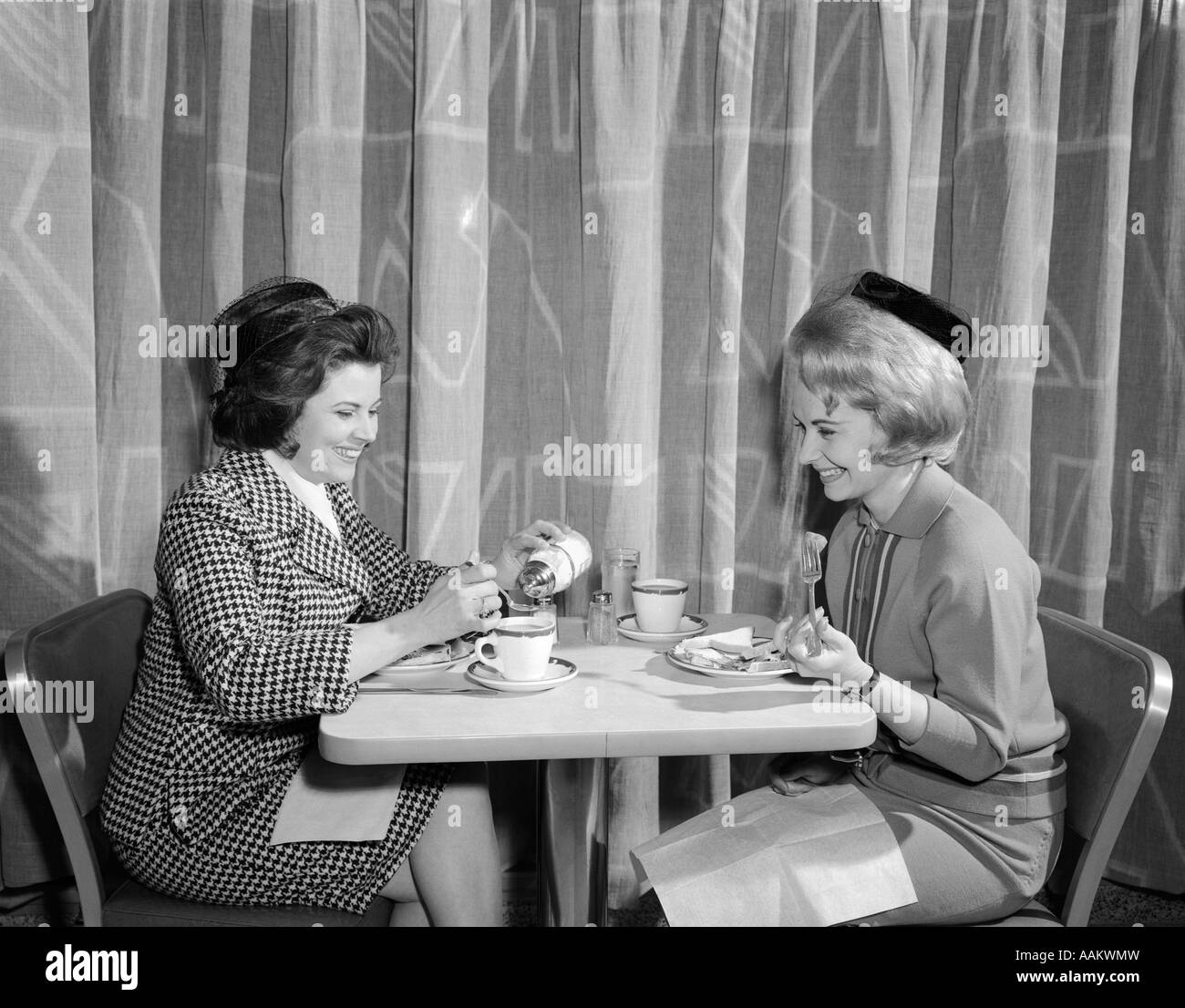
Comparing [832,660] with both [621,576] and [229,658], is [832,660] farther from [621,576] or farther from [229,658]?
[229,658]

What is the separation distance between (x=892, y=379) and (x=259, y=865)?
1.04 meters

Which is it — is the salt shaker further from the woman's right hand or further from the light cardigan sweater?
the light cardigan sweater

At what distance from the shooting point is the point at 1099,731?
4.31ft

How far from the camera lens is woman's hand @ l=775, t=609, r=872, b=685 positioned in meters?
1.24

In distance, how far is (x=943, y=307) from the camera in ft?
5.00

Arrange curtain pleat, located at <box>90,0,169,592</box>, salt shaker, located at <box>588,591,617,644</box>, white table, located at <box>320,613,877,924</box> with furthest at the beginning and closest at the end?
curtain pleat, located at <box>90,0,169,592</box> < salt shaker, located at <box>588,591,617,644</box> < white table, located at <box>320,613,877,924</box>

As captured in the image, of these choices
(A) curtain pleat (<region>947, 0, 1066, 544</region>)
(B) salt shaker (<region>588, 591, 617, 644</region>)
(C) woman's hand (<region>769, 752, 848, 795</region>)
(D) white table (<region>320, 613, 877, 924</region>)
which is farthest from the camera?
(A) curtain pleat (<region>947, 0, 1066, 544</region>)

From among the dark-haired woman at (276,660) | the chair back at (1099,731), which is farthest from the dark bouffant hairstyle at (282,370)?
the chair back at (1099,731)

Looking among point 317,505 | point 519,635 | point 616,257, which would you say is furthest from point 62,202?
point 519,635

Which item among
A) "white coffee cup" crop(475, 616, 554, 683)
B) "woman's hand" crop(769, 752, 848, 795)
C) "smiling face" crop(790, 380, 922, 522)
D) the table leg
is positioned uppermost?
"smiling face" crop(790, 380, 922, 522)

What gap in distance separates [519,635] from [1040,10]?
5.11ft

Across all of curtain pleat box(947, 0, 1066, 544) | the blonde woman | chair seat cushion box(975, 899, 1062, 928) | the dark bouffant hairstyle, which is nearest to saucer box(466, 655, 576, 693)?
the blonde woman

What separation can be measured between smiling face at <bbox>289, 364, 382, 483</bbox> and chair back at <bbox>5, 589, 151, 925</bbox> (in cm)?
36

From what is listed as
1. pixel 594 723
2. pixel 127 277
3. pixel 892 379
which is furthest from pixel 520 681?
pixel 127 277
